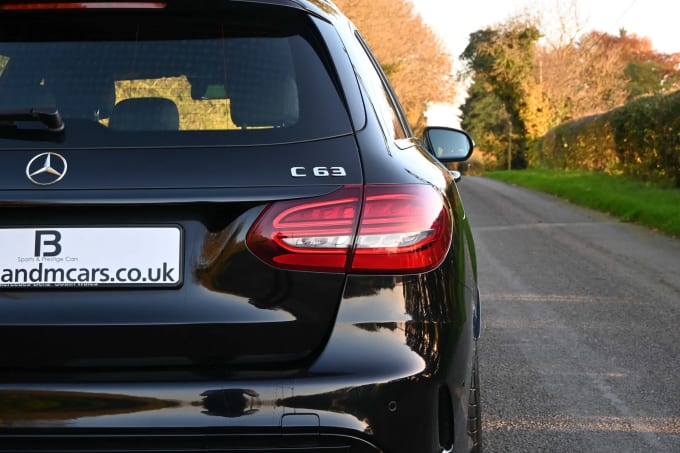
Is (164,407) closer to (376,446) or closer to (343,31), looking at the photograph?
(376,446)

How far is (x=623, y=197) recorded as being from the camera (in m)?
18.2

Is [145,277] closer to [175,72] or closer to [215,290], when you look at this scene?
[215,290]

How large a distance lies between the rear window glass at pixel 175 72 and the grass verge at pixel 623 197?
1169cm

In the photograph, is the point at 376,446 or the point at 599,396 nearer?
the point at 376,446

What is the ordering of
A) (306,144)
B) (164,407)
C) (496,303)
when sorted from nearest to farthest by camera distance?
(164,407), (306,144), (496,303)

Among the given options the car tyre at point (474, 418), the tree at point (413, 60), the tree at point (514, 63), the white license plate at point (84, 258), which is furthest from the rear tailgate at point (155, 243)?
the tree at point (514, 63)

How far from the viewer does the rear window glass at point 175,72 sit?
2.47 m

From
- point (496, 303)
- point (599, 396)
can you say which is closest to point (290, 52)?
point (599, 396)

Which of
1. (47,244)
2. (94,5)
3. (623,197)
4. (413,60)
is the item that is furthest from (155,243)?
(413,60)

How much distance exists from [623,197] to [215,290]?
1683 cm

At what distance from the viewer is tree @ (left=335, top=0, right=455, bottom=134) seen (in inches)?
1778

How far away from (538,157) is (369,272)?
1610 inches

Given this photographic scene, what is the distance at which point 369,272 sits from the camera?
2.33 metres

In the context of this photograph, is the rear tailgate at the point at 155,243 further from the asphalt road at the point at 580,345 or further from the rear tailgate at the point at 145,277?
the asphalt road at the point at 580,345
